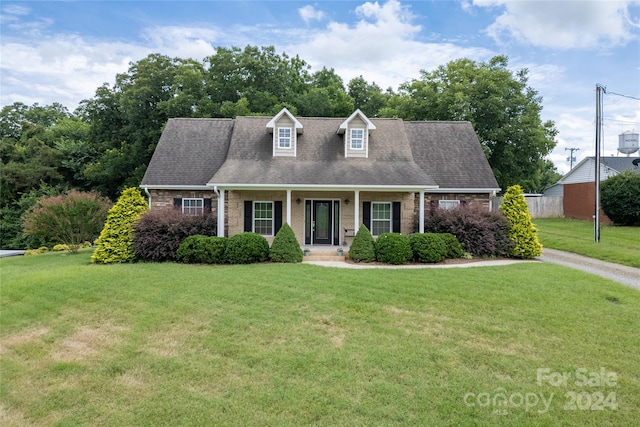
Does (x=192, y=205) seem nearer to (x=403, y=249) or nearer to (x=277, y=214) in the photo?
(x=277, y=214)

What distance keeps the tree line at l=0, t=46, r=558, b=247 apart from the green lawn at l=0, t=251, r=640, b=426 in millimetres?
20236

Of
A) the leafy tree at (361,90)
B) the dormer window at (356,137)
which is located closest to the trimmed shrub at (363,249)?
the dormer window at (356,137)

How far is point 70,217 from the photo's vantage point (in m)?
16.9

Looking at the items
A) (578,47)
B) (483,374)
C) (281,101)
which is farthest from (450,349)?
(281,101)

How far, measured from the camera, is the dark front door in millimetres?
17375

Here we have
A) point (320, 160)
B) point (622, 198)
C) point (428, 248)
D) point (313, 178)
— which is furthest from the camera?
point (622, 198)

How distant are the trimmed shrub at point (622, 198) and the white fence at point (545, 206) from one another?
271 inches

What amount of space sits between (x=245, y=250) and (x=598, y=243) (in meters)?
15.7

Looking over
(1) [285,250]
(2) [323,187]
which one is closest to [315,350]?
(1) [285,250]

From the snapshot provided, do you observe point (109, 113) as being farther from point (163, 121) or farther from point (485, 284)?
point (485, 284)

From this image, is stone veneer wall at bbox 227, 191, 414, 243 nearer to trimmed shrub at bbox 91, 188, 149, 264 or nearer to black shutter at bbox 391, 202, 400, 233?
black shutter at bbox 391, 202, 400, 233

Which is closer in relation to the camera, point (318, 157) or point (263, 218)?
point (263, 218)

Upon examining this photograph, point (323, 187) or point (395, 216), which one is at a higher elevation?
point (323, 187)

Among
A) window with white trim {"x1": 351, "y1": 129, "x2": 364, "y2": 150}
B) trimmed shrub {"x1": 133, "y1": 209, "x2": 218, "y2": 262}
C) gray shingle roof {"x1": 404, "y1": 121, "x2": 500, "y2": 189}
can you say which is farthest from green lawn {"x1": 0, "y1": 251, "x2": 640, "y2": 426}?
window with white trim {"x1": 351, "y1": 129, "x2": 364, "y2": 150}
